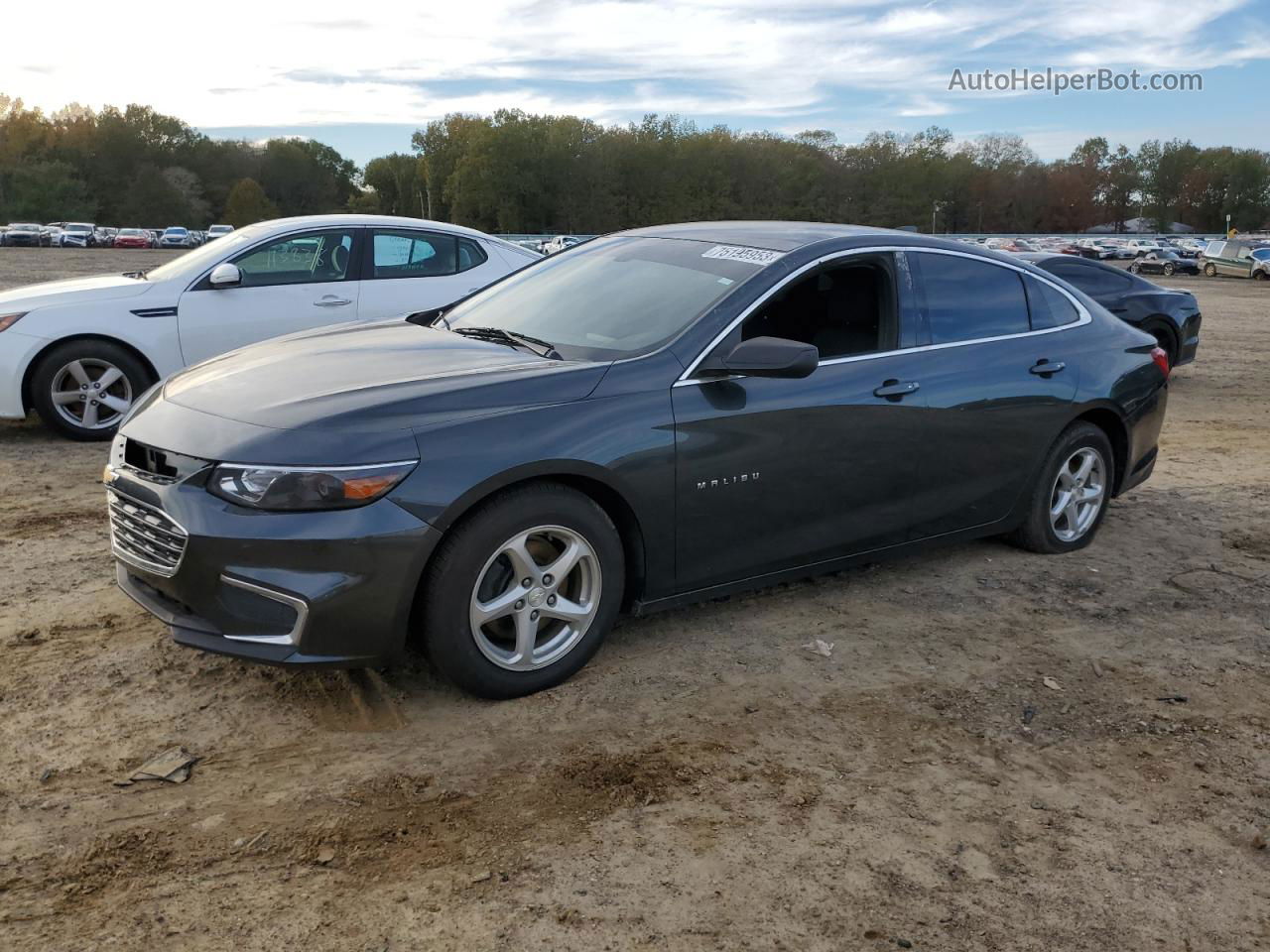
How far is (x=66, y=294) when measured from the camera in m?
7.88

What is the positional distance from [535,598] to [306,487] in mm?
855

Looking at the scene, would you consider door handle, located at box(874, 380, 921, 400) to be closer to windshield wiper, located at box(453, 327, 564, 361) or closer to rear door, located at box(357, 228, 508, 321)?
windshield wiper, located at box(453, 327, 564, 361)

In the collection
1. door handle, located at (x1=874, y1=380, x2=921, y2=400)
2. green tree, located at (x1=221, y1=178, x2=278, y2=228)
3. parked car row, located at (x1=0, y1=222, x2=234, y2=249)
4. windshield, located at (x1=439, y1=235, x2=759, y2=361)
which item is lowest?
door handle, located at (x1=874, y1=380, x2=921, y2=400)

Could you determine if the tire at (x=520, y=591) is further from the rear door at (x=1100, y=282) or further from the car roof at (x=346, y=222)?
the rear door at (x=1100, y=282)

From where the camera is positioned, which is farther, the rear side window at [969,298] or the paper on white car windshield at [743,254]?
the rear side window at [969,298]

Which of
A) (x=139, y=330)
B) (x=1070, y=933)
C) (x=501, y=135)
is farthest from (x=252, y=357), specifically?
(x=501, y=135)

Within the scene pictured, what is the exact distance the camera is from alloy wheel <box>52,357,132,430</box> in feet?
25.5

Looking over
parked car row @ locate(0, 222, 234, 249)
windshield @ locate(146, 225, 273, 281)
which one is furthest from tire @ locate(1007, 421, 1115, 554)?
parked car row @ locate(0, 222, 234, 249)

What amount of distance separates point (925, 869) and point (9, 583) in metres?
4.07

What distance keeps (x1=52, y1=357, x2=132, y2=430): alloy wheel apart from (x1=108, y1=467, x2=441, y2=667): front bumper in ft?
15.8

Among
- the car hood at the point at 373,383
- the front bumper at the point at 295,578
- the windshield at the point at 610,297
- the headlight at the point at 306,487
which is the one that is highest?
the windshield at the point at 610,297

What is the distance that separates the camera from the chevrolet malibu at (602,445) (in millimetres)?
3484

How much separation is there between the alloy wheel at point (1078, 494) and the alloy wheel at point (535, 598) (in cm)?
282

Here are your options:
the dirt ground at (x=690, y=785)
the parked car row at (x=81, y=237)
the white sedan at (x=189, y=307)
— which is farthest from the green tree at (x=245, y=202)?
the dirt ground at (x=690, y=785)
